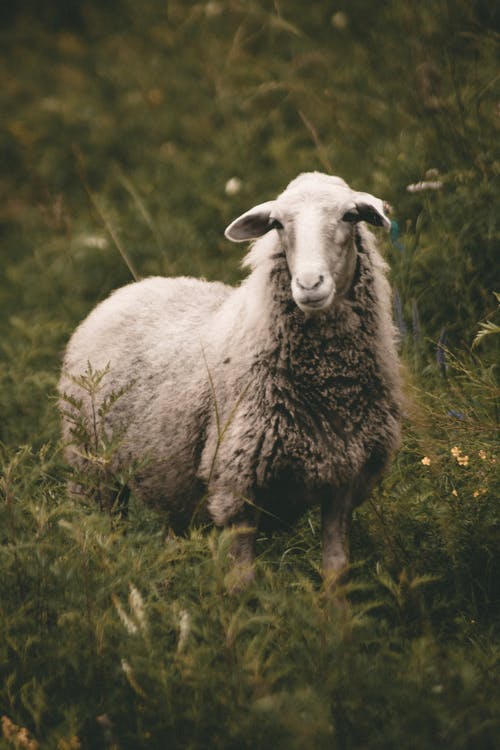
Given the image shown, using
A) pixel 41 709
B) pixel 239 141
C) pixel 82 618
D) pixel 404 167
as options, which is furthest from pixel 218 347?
pixel 239 141

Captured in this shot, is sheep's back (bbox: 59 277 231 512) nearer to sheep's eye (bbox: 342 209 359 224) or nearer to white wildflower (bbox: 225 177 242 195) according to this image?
sheep's eye (bbox: 342 209 359 224)

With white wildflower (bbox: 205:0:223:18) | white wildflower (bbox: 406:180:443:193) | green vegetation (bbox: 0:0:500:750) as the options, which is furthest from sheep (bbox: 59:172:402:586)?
white wildflower (bbox: 205:0:223:18)

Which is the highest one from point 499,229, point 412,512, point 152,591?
point 152,591

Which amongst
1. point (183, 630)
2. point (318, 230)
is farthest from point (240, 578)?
point (318, 230)

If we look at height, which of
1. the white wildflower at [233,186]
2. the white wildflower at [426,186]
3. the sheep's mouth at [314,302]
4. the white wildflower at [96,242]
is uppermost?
the sheep's mouth at [314,302]

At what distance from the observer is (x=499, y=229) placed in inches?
179

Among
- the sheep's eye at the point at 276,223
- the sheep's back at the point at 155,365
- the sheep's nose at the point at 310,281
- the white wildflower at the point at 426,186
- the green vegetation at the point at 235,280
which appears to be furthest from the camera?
the white wildflower at the point at 426,186

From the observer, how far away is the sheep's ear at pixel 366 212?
298 centimetres

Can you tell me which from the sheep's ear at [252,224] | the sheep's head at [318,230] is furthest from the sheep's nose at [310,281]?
the sheep's ear at [252,224]

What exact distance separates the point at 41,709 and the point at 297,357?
1467 millimetres

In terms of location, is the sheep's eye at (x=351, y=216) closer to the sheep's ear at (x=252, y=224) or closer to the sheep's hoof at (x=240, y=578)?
the sheep's ear at (x=252, y=224)

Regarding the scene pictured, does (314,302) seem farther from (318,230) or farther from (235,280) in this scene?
(235,280)

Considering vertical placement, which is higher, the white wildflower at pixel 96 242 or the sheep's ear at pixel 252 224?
the sheep's ear at pixel 252 224

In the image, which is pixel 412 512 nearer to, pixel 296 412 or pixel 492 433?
pixel 492 433
